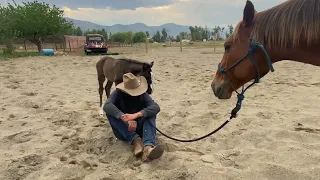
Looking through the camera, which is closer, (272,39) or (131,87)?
(272,39)

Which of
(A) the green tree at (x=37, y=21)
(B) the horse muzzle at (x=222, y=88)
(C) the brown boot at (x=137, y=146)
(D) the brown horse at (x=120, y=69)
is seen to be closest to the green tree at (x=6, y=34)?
(A) the green tree at (x=37, y=21)

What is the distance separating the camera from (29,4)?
32062 mm

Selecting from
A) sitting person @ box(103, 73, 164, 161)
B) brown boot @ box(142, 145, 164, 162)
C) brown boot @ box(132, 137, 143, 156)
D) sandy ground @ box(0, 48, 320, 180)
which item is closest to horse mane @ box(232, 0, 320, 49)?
sandy ground @ box(0, 48, 320, 180)

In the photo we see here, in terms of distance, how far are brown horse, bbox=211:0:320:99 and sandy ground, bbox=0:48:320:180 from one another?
3.32 feet

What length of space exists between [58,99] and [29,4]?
29.9 metres

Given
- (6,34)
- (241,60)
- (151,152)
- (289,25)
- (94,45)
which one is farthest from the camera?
(94,45)

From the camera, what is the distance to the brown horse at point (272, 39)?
6.81 ft

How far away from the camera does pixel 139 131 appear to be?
3.60 meters

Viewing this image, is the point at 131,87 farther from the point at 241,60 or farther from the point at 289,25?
the point at 289,25

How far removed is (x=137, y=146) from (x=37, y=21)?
29944 mm

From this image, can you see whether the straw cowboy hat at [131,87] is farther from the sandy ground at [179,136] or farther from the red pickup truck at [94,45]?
the red pickup truck at [94,45]

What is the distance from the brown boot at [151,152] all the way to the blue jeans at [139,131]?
94mm

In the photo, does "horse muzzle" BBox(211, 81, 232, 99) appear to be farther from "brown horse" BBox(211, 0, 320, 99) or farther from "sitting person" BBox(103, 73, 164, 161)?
"sitting person" BBox(103, 73, 164, 161)

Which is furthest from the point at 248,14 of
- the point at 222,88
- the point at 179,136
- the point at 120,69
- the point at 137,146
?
the point at 120,69
